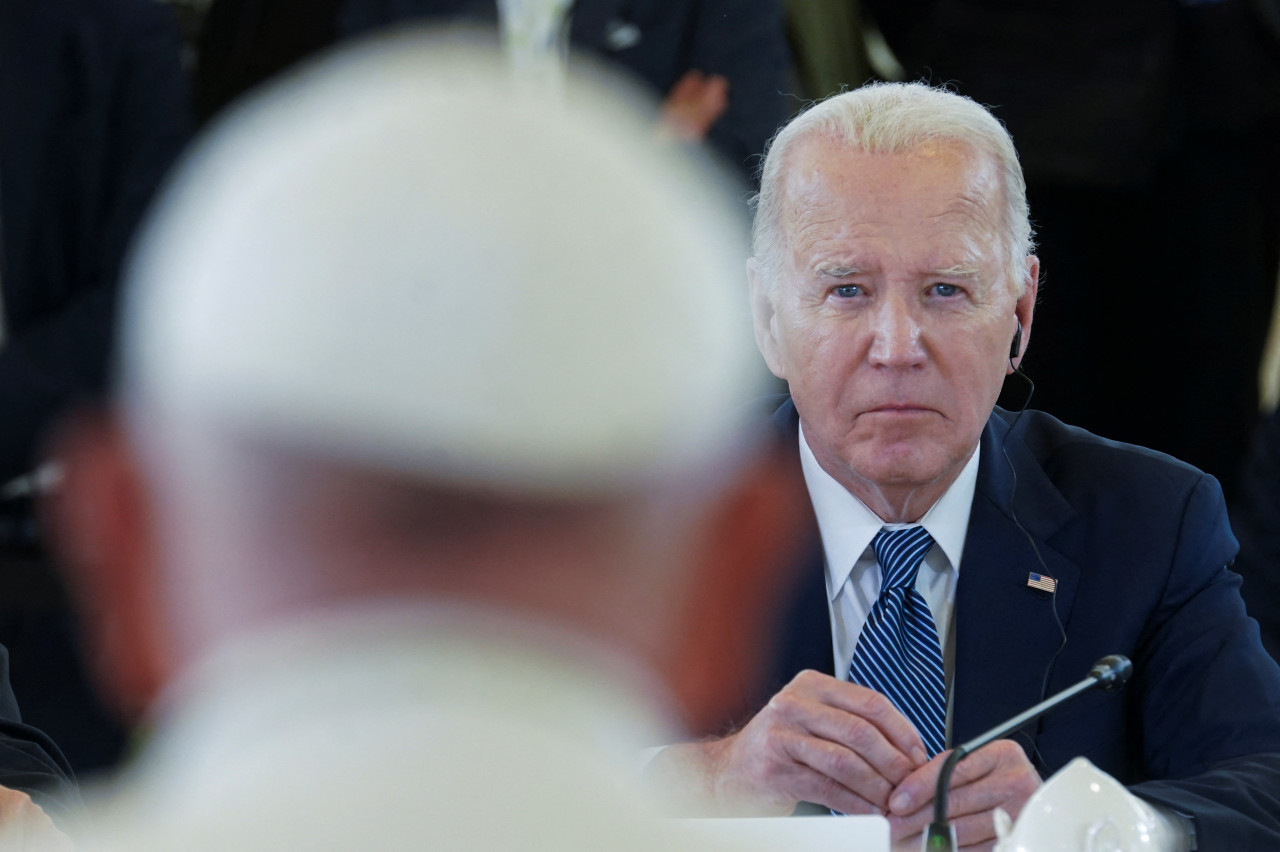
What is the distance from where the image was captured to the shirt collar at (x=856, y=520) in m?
1.73

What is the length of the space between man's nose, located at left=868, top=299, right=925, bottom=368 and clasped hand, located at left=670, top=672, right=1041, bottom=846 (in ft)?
1.41

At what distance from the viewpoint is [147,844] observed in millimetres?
464

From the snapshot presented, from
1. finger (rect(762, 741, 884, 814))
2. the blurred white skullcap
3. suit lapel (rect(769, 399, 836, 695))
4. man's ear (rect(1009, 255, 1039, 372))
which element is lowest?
finger (rect(762, 741, 884, 814))

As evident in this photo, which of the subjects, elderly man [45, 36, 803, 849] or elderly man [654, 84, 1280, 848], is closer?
elderly man [45, 36, 803, 849]

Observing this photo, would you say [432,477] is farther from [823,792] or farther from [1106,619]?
[1106,619]

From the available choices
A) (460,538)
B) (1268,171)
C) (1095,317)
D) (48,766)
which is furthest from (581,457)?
(1268,171)

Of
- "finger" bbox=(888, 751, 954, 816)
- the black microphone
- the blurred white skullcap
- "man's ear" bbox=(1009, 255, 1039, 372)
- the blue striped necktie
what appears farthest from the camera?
"man's ear" bbox=(1009, 255, 1039, 372)

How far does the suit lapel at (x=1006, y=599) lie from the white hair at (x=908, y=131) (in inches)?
10.0

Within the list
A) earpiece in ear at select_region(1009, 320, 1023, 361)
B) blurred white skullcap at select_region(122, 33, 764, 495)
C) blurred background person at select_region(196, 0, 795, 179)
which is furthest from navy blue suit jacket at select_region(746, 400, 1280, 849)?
blurred white skullcap at select_region(122, 33, 764, 495)

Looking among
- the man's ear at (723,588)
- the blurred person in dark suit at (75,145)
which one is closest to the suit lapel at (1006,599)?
the man's ear at (723,588)

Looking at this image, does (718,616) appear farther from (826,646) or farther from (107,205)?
(107,205)

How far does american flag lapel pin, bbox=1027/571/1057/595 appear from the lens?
5.55ft

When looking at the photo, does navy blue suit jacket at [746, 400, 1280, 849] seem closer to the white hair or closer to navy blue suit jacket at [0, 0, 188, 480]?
the white hair

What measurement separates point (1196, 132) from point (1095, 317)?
405 mm
